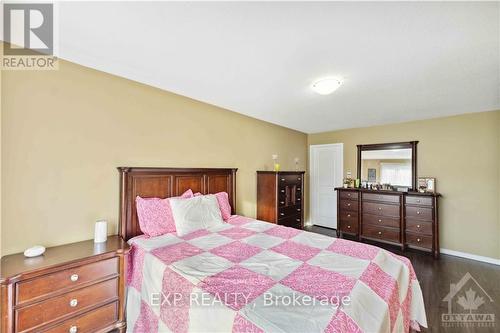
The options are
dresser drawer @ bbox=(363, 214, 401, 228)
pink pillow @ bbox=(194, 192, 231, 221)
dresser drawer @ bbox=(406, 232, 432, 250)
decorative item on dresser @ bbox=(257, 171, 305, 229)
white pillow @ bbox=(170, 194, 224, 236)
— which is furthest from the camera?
dresser drawer @ bbox=(363, 214, 401, 228)

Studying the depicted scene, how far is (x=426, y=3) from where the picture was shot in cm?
124

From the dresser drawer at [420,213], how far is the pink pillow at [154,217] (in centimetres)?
377

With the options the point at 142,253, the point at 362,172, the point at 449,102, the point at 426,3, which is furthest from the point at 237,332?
the point at 362,172

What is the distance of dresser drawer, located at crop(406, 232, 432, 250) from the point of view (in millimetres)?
3395

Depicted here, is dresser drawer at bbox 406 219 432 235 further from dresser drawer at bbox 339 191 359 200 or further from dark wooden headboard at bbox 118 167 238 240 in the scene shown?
dark wooden headboard at bbox 118 167 238 240

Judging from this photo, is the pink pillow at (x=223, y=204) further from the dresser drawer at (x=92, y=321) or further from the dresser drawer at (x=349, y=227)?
the dresser drawer at (x=349, y=227)

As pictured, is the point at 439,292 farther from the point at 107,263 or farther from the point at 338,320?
the point at 107,263

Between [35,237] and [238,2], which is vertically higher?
[238,2]

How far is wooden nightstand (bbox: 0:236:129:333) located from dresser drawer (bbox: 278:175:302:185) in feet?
8.03

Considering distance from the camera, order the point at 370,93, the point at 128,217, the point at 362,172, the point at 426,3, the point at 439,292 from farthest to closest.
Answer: the point at 362,172 → the point at 370,93 → the point at 439,292 → the point at 128,217 → the point at 426,3

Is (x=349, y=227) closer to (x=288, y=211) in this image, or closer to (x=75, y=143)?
(x=288, y=211)

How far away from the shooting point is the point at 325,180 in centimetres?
502

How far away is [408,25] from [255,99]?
1.80m

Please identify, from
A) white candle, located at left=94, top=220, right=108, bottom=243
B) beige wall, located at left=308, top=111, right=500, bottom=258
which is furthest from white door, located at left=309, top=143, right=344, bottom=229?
white candle, located at left=94, top=220, right=108, bottom=243
